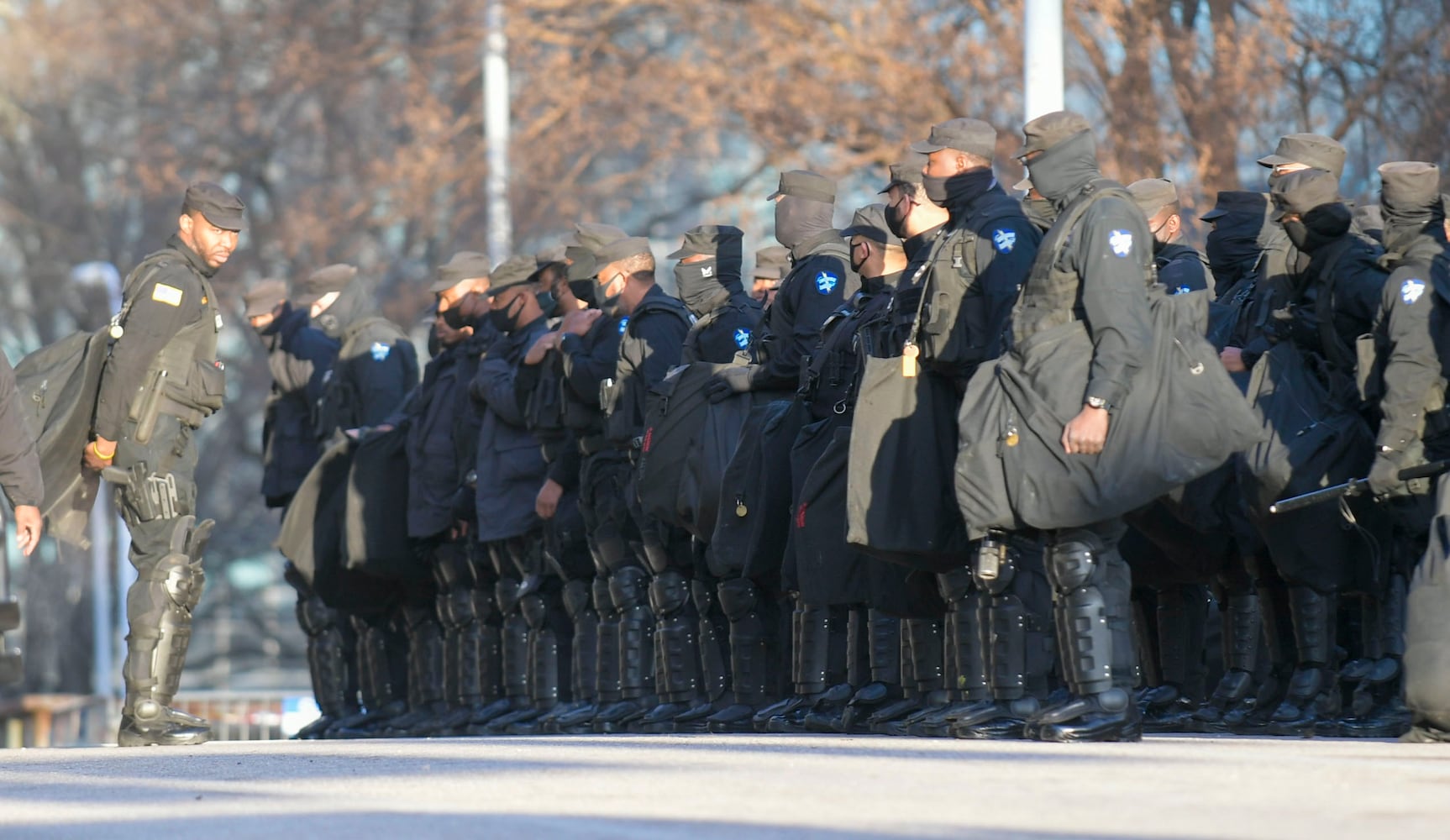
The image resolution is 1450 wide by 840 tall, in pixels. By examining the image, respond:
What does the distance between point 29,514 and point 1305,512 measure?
4.77 meters

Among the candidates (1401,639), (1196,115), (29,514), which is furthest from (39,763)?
(1196,115)

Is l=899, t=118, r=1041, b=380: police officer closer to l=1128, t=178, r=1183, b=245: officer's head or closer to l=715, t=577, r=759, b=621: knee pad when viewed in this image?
l=1128, t=178, r=1183, b=245: officer's head

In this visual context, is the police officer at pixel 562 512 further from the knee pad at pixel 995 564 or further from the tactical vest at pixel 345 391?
the knee pad at pixel 995 564

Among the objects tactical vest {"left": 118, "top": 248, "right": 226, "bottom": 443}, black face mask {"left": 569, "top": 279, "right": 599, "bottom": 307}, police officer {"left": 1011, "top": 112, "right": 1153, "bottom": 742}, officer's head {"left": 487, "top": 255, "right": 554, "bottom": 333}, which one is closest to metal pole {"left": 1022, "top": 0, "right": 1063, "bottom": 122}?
black face mask {"left": 569, "top": 279, "right": 599, "bottom": 307}

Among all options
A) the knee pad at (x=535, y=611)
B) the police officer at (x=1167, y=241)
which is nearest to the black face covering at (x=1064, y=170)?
the police officer at (x=1167, y=241)

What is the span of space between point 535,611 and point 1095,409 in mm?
6120

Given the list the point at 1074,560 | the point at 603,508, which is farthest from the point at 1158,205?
the point at 603,508

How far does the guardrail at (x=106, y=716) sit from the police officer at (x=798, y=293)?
10963mm

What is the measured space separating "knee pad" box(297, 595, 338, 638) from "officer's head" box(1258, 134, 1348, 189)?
7.53m

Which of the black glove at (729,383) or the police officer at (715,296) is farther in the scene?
the police officer at (715,296)

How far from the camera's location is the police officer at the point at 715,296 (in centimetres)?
1243

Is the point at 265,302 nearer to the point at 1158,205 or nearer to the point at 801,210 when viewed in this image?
the point at 801,210

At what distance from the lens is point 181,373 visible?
11.7 m

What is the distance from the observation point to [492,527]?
559 inches
